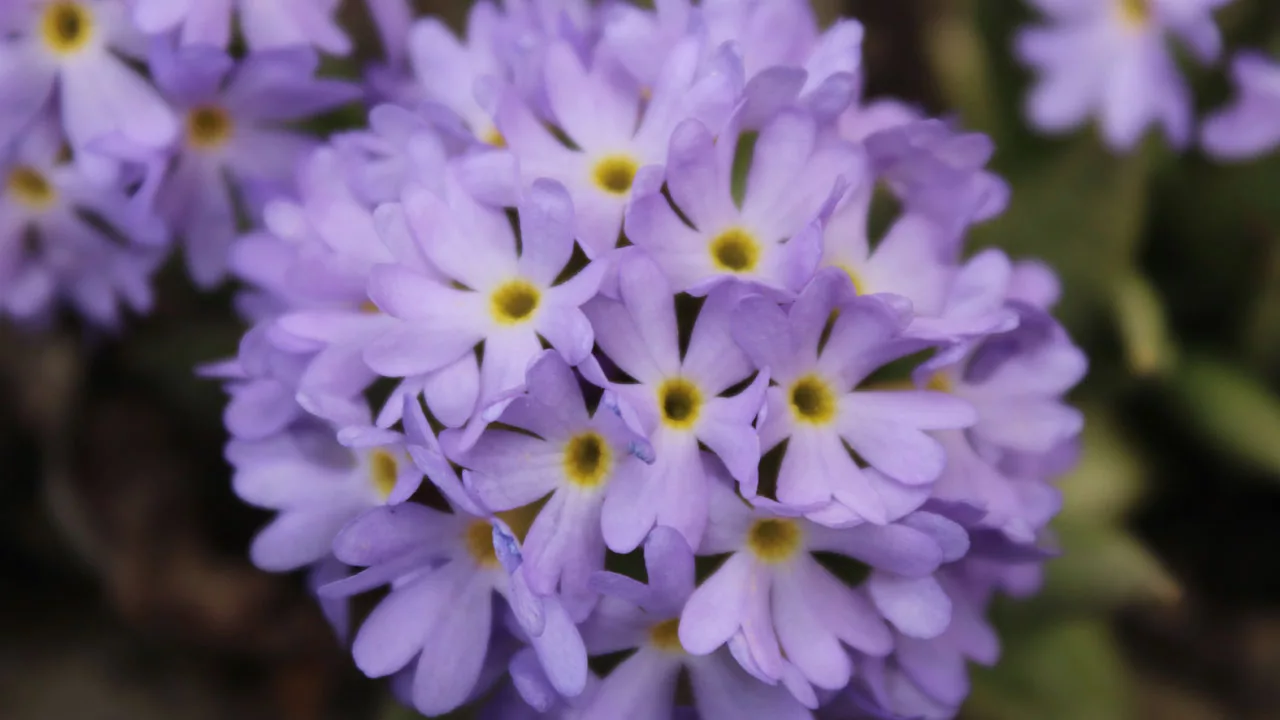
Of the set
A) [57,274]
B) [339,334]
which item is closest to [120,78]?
[57,274]

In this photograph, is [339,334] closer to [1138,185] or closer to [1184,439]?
[1138,185]

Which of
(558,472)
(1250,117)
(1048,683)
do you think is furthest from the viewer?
(1048,683)

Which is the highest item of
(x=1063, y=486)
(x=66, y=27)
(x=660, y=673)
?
(x=66, y=27)

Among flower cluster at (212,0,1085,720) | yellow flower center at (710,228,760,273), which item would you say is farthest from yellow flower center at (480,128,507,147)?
yellow flower center at (710,228,760,273)

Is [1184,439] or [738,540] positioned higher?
[738,540]

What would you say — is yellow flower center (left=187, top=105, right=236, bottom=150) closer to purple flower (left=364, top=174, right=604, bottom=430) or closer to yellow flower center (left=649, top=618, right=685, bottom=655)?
purple flower (left=364, top=174, right=604, bottom=430)

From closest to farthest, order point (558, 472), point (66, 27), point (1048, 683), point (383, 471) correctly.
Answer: point (558, 472), point (383, 471), point (66, 27), point (1048, 683)

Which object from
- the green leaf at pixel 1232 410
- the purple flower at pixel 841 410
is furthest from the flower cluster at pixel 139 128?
the green leaf at pixel 1232 410

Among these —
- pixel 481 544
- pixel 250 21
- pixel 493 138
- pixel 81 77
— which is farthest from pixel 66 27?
pixel 481 544

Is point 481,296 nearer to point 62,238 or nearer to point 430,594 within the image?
point 430,594
